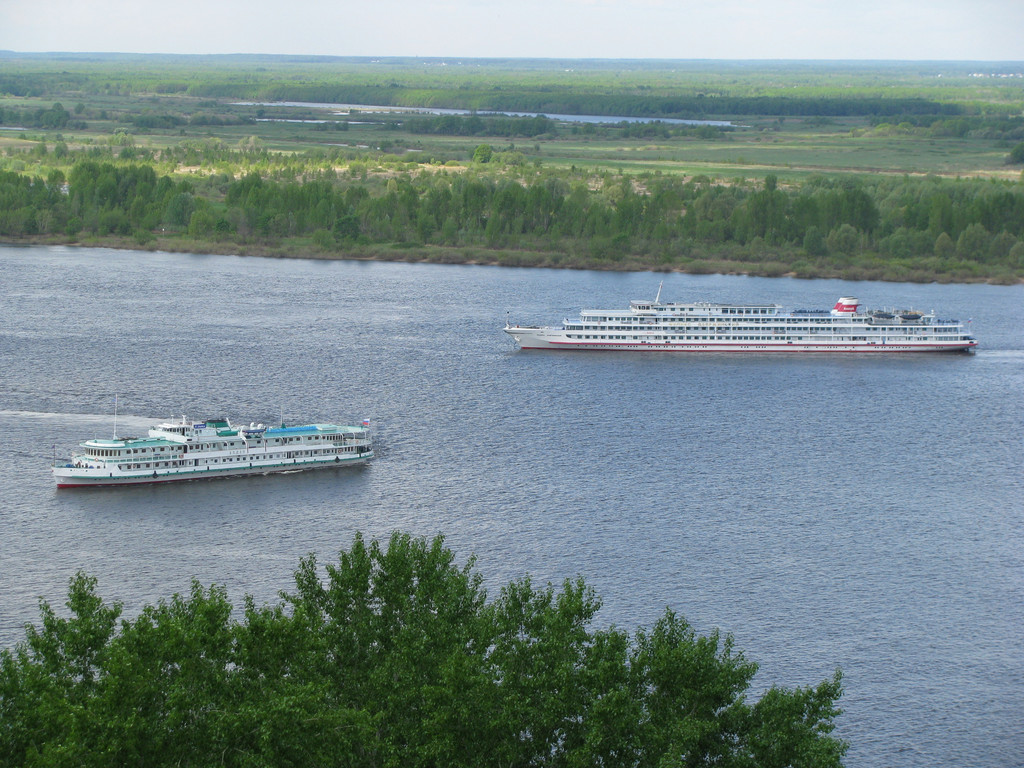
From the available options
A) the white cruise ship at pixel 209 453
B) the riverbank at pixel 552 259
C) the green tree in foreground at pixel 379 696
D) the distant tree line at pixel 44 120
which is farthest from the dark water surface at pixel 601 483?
the distant tree line at pixel 44 120

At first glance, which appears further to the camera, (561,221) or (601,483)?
(561,221)

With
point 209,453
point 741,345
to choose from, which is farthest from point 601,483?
point 741,345

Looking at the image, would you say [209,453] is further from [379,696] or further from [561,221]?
[561,221]

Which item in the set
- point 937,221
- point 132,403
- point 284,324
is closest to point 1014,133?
point 937,221

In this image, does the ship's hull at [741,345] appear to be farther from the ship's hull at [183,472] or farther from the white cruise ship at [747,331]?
the ship's hull at [183,472]

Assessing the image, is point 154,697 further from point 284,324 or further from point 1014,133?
point 1014,133
